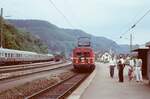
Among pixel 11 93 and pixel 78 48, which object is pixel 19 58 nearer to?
Result: pixel 78 48

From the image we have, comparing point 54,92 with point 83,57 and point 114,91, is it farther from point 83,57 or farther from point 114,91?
point 83,57

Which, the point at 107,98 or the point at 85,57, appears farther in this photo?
the point at 85,57

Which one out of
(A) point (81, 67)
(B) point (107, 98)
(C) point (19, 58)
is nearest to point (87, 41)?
(A) point (81, 67)

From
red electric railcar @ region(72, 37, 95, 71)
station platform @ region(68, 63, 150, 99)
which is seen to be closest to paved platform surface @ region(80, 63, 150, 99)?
station platform @ region(68, 63, 150, 99)

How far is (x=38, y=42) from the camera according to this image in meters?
149

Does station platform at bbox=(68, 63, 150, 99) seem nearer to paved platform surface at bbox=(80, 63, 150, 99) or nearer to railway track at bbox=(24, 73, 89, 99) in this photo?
paved platform surface at bbox=(80, 63, 150, 99)

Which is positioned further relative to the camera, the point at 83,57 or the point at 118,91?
the point at 83,57

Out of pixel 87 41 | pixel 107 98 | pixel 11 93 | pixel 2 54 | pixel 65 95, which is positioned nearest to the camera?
pixel 107 98

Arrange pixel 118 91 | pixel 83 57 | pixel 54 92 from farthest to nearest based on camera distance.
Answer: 1. pixel 83 57
2. pixel 54 92
3. pixel 118 91

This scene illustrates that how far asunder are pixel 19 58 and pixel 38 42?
7499 centimetres

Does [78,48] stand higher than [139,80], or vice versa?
[78,48]

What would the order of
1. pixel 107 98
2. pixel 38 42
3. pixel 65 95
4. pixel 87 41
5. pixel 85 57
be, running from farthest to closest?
pixel 38 42 → pixel 87 41 → pixel 85 57 → pixel 65 95 → pixel 107 98

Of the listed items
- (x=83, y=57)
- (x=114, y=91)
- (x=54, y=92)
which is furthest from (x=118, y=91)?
(x=83, y=57)

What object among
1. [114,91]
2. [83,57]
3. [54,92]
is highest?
[83,57]
